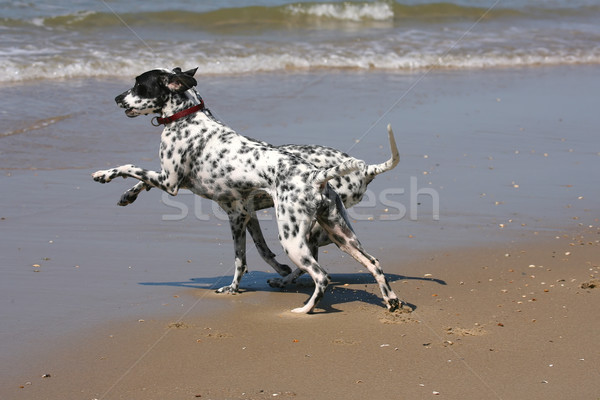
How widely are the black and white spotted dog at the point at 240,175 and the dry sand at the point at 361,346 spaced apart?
41 cm

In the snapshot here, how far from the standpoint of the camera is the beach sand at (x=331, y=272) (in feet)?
16.5

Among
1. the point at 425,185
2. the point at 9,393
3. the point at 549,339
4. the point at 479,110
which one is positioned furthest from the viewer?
the point at 479,110

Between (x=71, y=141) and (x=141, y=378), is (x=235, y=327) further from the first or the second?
(x=71, y=141)

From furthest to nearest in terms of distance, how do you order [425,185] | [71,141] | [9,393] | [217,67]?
[217,67] < [71,141] < [425,185] < [9,393]

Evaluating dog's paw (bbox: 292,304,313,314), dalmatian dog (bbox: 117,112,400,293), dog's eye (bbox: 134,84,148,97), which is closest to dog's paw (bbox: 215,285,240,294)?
dalmatian dog (bbox: 117,112,400,293)

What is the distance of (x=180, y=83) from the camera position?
6785 mm

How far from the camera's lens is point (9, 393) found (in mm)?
4758

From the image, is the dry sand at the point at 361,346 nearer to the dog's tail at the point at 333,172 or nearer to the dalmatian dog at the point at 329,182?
the dalmatian dog at the point at 329,182

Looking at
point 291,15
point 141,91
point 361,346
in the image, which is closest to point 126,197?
point 141,91

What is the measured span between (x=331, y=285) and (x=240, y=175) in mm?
1239

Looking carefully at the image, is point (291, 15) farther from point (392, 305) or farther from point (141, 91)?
point (392, 305)

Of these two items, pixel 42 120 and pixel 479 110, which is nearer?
pixel 42 120

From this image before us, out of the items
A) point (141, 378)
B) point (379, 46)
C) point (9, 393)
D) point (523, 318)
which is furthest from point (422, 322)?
point (379, 46)

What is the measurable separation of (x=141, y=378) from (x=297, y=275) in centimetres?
223
